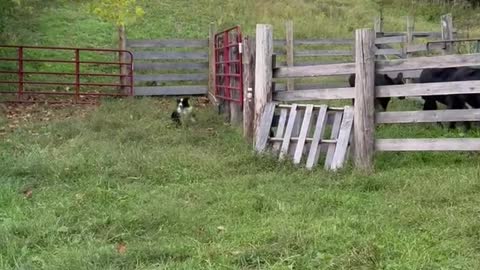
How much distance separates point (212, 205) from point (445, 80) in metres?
5.65

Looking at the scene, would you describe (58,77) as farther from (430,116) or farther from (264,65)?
(430,116)

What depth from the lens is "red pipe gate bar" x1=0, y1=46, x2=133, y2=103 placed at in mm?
13406

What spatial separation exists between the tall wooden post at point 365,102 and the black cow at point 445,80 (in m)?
2.92

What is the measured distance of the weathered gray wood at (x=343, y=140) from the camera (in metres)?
7.05

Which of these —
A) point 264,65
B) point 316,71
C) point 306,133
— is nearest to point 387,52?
point 264,65

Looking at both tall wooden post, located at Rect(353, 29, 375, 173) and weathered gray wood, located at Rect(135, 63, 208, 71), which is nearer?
tall wooden post, located at Rect(353, 29, 375, 173)

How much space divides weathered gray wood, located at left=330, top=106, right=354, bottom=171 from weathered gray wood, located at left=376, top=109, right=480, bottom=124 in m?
0.37

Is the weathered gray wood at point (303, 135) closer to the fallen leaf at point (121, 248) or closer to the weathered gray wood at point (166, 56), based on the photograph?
the fallen leaf at point (121, 248)

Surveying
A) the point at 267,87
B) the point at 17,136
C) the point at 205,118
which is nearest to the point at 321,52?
the point at 205,118

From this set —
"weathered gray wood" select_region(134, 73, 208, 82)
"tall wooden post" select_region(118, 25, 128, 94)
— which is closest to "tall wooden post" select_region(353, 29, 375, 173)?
"weathered gray wood" select_region(134, 73, 208, 82)

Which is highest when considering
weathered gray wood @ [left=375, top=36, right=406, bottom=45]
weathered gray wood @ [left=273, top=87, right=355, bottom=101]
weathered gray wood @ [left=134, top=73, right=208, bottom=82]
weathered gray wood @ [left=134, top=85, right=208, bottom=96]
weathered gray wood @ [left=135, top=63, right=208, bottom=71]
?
weathered gray wood @ [left=375, top=36, right=406, bottom=45]

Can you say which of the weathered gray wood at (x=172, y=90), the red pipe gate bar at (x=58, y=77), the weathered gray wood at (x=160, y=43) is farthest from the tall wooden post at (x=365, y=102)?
the weathered gray wood at (x=172, y=90)

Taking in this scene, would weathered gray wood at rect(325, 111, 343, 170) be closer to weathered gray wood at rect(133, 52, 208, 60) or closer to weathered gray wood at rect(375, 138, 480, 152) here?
weathered gray wood at rect(375, 138, 480, 152)

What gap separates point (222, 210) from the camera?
5402 millimetres
